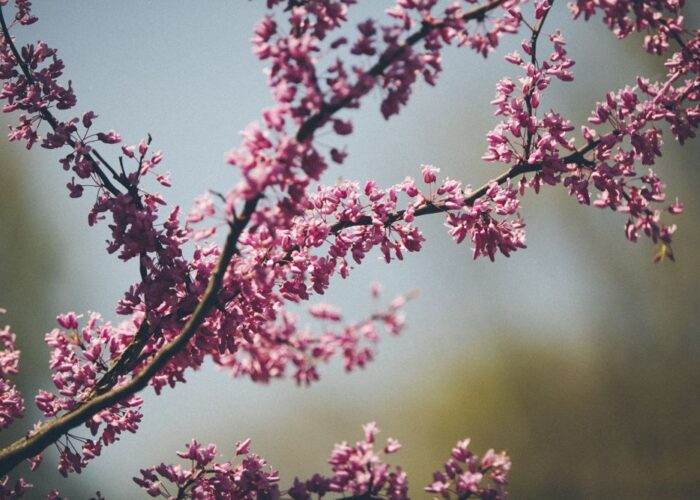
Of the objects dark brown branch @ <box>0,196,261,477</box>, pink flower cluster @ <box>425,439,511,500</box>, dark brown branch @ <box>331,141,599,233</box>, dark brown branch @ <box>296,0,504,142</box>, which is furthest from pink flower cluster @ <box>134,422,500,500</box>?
dark brown branch @ <box>296,0,504,142</box>

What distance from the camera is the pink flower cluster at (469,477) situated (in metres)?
1.74

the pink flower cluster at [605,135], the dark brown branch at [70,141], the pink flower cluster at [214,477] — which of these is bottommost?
the pink flower cluster at [214,477]

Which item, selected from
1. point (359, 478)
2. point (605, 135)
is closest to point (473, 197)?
point (605, 135)

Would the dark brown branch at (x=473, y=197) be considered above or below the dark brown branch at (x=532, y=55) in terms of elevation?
below

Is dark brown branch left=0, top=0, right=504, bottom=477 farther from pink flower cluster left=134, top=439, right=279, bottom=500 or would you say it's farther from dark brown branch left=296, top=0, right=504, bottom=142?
pink flower cluster left=134, top=439, right=279, bottom=500

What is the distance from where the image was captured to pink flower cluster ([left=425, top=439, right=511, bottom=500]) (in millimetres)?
1740

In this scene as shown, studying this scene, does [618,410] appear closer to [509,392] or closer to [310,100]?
[509,392]

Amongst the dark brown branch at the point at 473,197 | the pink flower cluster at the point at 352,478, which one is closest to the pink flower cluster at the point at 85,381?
the pink flower cluster at the point at 352,478

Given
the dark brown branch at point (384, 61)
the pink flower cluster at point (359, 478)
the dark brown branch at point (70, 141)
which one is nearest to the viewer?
the dark brown branch at point (384, 61)

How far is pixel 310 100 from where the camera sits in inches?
58.1

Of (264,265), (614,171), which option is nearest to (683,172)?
(614,171)

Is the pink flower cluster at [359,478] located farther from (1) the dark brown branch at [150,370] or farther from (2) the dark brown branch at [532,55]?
(2) the dark brown branch at [532,55]

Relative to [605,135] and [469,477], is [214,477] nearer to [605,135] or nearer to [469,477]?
[469,477]

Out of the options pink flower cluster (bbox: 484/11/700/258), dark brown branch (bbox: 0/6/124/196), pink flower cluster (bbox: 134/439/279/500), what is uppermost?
pink flower cluster (bbox: 484/11/700/258)
